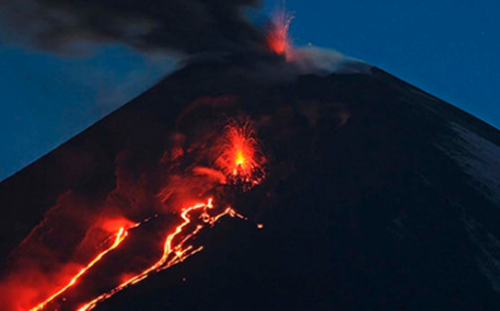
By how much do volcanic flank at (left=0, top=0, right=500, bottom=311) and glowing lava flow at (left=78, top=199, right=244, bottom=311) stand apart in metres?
0.04

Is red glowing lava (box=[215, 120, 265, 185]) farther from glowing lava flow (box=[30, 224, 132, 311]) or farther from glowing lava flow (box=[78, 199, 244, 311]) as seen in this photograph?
glowing lava flow (box=[30, 224, 132, 311])

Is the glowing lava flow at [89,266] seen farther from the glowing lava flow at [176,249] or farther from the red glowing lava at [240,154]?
the red glowing lava at [240,154]

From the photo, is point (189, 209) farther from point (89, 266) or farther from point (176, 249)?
point (89, 266)

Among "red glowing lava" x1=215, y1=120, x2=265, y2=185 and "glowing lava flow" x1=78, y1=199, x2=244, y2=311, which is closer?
"glowing lava flow" x1=78, y1=199, x2=244, y2=311

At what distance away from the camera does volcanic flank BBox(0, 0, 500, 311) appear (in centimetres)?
1055

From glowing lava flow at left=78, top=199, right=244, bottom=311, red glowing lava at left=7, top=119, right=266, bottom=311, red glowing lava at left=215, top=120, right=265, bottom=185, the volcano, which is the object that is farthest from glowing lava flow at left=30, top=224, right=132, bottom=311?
red glowing lava at left=215, top=120, right=265, bottom=185

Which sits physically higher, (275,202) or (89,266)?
(275,202)

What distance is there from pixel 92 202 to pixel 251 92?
6.16 m

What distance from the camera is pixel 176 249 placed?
38.0ft

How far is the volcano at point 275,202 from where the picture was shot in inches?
414

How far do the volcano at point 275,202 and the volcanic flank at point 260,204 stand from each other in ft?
0.13

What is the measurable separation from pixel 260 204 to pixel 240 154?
248 centimetres

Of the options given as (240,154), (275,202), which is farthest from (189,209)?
(240,154)

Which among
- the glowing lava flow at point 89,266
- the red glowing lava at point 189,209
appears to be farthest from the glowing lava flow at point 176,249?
the glowing lava flow at point 89,266
